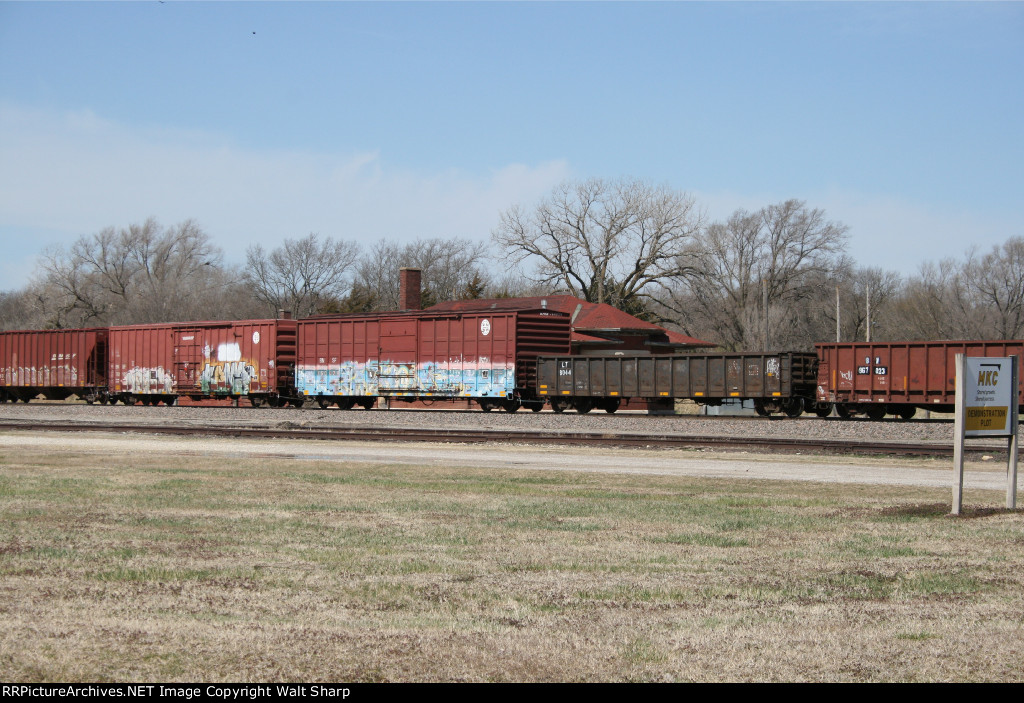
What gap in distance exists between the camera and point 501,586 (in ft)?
23.0

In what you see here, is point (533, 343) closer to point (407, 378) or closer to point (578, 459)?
point (407, 378)

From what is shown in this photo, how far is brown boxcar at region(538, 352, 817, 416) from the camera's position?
3219cm

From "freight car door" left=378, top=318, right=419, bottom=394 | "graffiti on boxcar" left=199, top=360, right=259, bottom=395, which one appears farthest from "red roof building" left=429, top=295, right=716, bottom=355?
"freight car door" left=378, top=318, right=419, bottom=394

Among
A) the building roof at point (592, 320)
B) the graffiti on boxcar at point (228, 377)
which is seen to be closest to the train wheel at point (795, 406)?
the building roof at point (592, 320)

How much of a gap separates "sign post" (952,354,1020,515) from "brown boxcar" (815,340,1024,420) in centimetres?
1958

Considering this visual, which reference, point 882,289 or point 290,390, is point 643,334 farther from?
point 882,289

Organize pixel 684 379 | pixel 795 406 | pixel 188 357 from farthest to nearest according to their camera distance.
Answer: pixel 188 357
pixel 684 379
pixel 795 406

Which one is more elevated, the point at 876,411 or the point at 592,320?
the point at 592,320

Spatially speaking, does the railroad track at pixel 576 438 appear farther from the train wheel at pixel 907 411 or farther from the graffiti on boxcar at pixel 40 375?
the graffiti on boxcar at pixel 40 375

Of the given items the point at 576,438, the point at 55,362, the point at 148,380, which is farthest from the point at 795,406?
the point at 55,362

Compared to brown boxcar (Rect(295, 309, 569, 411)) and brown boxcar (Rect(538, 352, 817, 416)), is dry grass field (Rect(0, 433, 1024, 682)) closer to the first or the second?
brown boxcar (Rect(538, 352, 817, 416))

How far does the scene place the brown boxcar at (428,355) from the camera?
34.9 m

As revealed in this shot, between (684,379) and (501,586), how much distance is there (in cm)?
2728

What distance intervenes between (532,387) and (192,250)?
71.6 m
